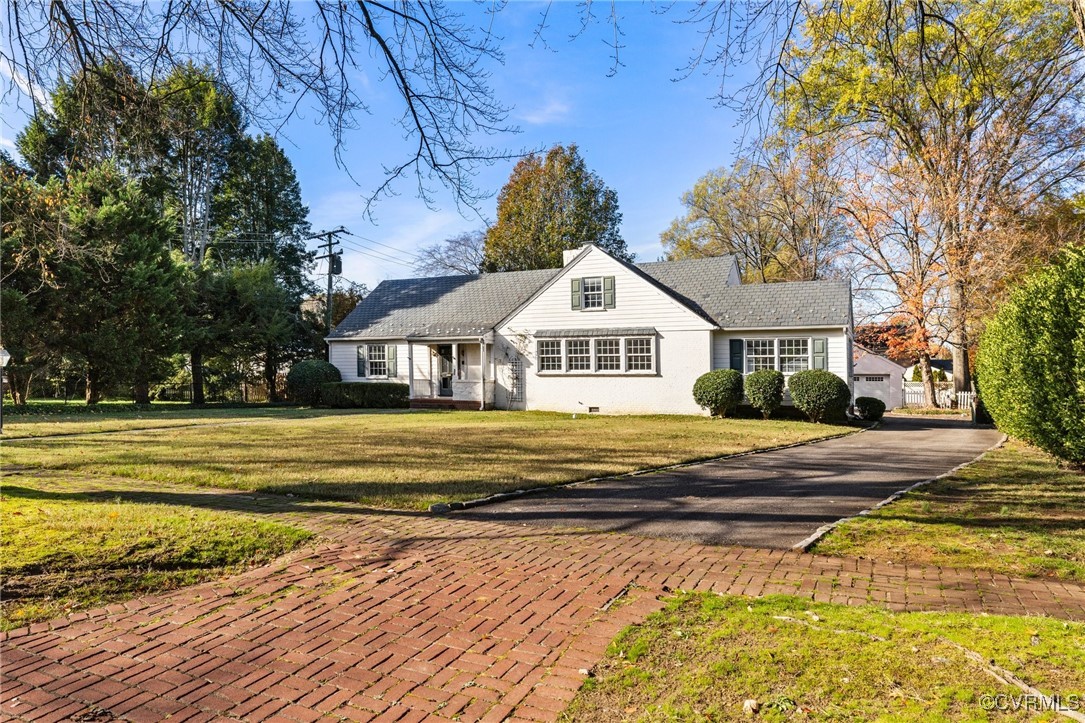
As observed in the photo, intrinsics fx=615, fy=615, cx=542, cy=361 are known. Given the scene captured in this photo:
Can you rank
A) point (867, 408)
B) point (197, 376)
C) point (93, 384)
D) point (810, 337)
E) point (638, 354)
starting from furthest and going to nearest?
1. point (197, 376)
2. point (93, 384)
3. point (638, 354)
4. point (867, 408)
5. point (810, 337)

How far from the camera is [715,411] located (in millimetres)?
21594

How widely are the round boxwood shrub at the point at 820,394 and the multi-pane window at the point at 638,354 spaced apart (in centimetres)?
524

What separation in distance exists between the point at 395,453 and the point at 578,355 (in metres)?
13.8

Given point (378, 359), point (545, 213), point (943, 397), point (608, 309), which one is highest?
point (545, 213)

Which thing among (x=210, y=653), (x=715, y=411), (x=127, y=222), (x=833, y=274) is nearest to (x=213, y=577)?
(x=210, y=653)

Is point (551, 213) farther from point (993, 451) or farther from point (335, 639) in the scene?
point (335, 639)

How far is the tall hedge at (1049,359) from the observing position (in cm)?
862

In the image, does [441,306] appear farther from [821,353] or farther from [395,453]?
[395,453]

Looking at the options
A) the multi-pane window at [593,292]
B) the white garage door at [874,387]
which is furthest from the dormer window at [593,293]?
the white garage door at [874,387]

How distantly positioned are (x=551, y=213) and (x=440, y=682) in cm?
4141

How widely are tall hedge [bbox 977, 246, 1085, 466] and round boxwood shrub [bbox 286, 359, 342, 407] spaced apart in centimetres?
2528

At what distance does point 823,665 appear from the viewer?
302 cm

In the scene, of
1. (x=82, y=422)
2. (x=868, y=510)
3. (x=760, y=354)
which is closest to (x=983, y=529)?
(x=868, y=510)

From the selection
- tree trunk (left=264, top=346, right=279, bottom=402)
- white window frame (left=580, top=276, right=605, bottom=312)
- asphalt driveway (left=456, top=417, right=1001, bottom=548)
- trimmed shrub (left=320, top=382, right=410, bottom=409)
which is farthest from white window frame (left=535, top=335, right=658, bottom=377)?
tree trunk (left=264, top=346, right=279, bottom=402)
